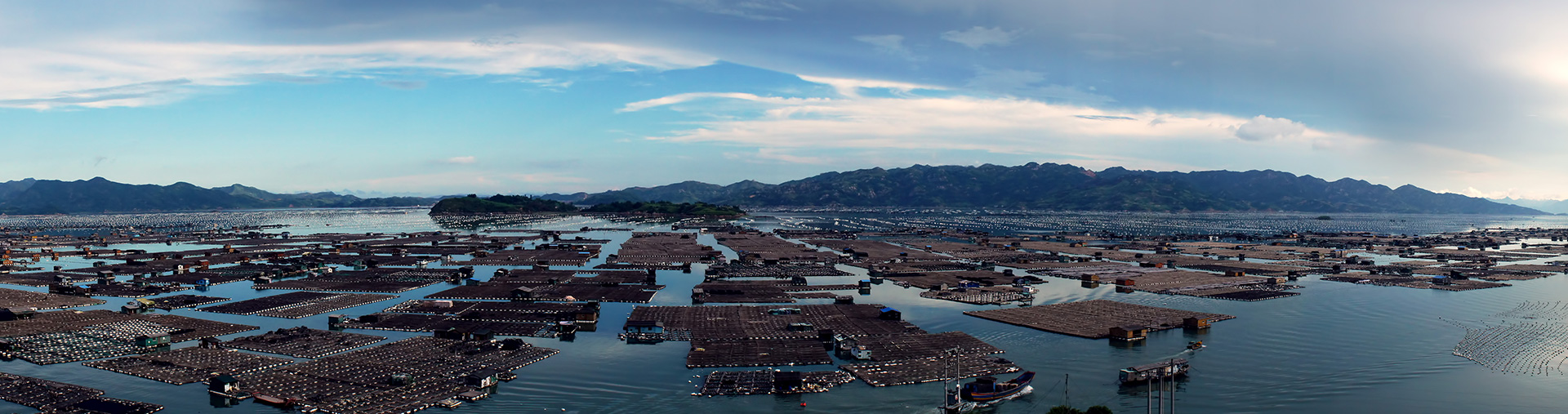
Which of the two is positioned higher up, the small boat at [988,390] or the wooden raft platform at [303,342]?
the wooden raft platform at [303,342]

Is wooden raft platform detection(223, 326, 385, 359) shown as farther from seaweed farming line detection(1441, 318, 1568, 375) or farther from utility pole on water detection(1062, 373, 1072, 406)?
seaweed farming line detection(1441, 318, 1568, 375)

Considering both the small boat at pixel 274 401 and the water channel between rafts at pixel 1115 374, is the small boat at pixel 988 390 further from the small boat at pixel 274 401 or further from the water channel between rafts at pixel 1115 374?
the small boat at pixel 274 401

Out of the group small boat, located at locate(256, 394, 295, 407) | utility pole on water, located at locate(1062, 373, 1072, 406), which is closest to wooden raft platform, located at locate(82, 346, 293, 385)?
small boat, located at locate(256, 394, 295, 407)

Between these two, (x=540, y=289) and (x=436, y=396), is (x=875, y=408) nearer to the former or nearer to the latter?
(x=436, y=396)

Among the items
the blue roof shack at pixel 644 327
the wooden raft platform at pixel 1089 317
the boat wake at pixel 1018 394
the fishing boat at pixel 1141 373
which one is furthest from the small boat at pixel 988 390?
the blue roof shack at pixel 644 327

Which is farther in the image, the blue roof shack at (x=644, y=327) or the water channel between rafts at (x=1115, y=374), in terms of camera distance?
the blue roof shack at (x=644, y=327)
